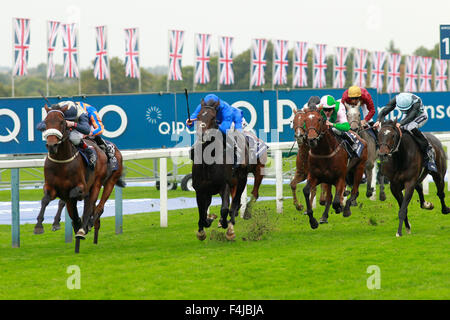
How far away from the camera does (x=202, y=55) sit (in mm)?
40969

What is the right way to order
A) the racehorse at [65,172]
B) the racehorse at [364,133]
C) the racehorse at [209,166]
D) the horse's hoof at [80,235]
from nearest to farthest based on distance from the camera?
the racehorse at [65,172] → the racehorse at [209,166] → the horse's hoof at [80,235] → the racehorse at [364,133]

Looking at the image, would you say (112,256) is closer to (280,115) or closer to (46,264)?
(46,264)

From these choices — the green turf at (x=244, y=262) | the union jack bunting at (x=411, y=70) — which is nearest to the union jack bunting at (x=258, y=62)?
the union jack bunting at (x=411, y=70)

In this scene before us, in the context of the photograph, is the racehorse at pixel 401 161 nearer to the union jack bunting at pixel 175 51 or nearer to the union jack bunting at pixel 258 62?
the union jack bunting at pixel 175 51

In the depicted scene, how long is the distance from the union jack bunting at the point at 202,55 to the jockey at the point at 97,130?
30.6 m

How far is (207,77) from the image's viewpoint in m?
41.8

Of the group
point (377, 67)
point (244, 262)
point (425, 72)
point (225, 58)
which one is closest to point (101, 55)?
point (225, 58)

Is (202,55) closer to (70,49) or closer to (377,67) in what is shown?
(70,49)

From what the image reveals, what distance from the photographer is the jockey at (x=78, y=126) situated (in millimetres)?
8789

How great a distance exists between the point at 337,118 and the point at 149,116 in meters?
6.47

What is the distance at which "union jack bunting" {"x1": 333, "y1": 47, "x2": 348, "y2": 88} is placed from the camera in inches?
2020

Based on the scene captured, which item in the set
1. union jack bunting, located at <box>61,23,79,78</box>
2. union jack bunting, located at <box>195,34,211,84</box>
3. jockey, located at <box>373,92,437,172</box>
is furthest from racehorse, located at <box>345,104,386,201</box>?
union jack bunting, located at <box>195,34,211,84</box>

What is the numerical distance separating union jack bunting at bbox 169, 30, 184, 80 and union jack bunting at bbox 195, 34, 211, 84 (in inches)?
40.9
